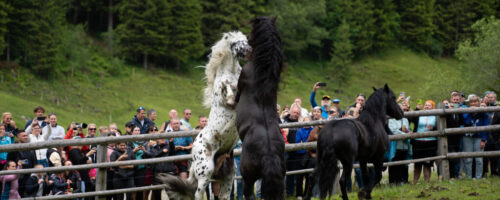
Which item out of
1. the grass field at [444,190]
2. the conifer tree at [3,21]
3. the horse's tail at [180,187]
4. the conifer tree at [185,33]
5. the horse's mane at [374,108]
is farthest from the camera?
the conifer tree at [185,33]

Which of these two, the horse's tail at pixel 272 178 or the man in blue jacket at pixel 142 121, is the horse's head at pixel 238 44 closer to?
the horse's tail at pixel 272 178

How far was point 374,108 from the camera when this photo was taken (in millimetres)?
8227

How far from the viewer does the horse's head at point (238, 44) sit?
582 centimetres

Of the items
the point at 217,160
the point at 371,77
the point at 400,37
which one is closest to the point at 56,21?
the point at 371,77

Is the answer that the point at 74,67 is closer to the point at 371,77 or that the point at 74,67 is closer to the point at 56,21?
the point at 56,21

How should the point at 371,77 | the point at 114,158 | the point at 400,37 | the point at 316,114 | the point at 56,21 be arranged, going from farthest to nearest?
the point at 400,37, the point at 371,77, the point at 56,21, the point at 316,114, the point at 114,158

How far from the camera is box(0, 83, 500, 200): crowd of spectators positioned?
27.5 feet

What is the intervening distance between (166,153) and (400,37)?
69.7 meters

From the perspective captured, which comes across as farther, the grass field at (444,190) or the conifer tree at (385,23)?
the conifer tree at (385,23)

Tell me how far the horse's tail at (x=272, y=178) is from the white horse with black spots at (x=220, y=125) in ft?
3.33

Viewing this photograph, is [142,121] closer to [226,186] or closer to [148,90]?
[226,186]

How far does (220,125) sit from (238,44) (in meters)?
0.98

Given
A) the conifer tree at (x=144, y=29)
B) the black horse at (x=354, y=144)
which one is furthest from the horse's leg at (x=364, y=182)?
the conifer tree at (x=144, y=29)

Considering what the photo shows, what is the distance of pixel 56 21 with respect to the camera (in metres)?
41.6
